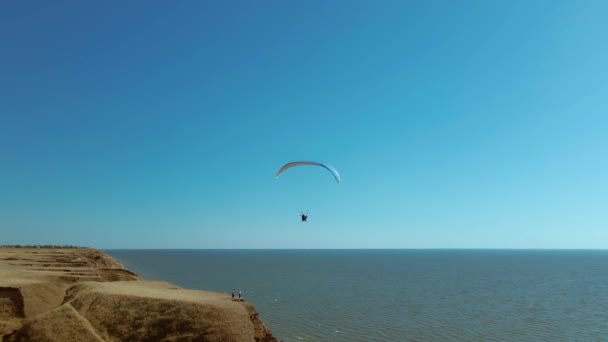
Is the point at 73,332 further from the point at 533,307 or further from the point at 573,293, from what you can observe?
the point at 573,293

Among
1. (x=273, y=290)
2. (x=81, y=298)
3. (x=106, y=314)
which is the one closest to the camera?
(x=106, y=314)

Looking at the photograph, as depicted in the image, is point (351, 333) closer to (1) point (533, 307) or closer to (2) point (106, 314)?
(2) point (106, 314)

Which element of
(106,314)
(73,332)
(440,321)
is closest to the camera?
(73,332)

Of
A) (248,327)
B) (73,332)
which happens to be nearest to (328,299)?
(248,327)

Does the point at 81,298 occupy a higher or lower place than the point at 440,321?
higher

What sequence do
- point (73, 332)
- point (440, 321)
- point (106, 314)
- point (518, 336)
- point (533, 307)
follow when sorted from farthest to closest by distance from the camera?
point (533, 307) < point (440, 321) < point (518, 336) < point (106, 314) < point (73, 332)

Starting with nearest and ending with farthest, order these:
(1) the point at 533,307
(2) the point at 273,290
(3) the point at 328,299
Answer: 1. (1) the point at 533,307
2. (3) the point at 328,299
3. (2) the point at 273,290

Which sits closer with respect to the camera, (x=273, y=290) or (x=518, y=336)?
(x=518, y=336)

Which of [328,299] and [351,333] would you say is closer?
[351,333]

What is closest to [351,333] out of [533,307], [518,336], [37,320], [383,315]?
[383,315]
